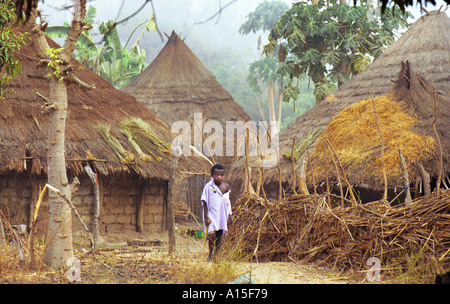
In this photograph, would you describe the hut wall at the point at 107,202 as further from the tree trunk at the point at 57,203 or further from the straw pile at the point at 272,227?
the straw pile at the point at 272,227

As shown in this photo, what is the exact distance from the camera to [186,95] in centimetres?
1684

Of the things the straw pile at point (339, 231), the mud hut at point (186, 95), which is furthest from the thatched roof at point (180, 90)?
the straw pile at point (339, 231)

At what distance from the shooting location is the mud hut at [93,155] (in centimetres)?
1020

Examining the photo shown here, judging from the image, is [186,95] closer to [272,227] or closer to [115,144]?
[115,144]

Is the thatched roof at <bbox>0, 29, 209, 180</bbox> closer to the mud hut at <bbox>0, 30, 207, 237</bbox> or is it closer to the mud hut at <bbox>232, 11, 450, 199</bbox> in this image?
the mud hut at <bbox>0, 30, 207, 237</bbox>

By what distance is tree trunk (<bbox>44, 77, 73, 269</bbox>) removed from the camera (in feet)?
19.6

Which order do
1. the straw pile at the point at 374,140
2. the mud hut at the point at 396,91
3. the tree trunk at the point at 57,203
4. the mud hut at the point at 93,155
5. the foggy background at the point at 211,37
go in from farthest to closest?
the foggy background at the point at 211,37 < the mud hut at the point at 396,91 < the mud hut at the point at 93,155 < the straw pile at the point at 374,140 < the tree trunk at the point at 57,203

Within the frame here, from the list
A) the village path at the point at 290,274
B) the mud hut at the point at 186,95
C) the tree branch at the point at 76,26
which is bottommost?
the village path at the point at 290,274

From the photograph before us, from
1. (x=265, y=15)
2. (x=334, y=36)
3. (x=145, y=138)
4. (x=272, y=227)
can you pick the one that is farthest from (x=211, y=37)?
(x=272, y=227)

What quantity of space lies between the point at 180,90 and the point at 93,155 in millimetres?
6680

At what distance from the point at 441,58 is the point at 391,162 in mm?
4910

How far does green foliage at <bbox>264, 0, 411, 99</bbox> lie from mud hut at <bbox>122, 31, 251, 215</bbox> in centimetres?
243

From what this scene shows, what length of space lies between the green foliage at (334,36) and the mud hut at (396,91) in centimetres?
277
